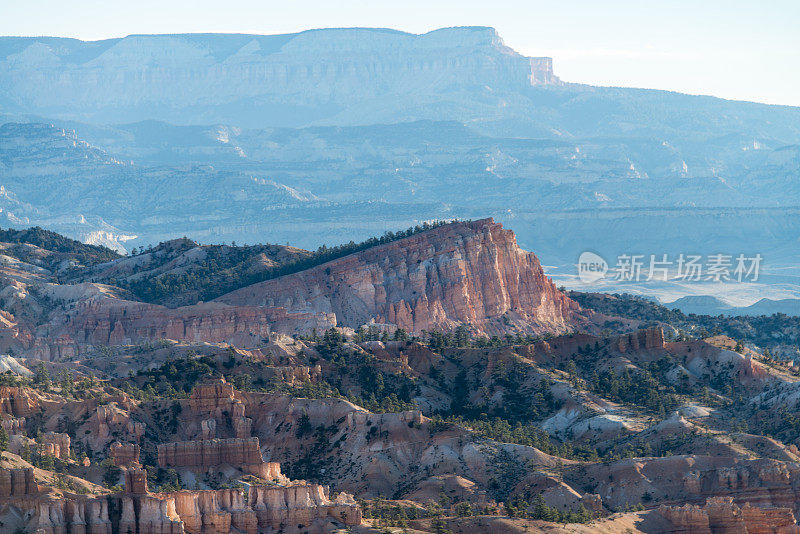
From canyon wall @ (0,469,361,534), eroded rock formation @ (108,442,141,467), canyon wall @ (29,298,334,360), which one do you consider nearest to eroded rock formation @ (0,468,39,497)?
canyon wall @ (0,469,361,534)

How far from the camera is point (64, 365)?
16625 cm

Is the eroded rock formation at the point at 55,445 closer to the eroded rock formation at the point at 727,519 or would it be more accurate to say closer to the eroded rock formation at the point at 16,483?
the eroded rock formation at the point at 16,483

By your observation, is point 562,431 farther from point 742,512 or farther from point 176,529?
point 176,529

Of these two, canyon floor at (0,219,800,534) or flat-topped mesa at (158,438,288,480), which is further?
flat-topped mesa at (158,438,288,480)

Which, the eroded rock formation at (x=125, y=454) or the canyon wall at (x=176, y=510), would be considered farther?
the eroded rock formation at (x=125, y=454)

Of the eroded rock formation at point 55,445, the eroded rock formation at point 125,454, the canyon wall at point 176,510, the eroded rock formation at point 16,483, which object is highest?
the eroded rock formation at point 16,483

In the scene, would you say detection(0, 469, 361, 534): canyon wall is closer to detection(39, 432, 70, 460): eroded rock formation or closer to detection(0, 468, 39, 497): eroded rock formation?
detection(0, 468, 39, 497): eroded rock formation

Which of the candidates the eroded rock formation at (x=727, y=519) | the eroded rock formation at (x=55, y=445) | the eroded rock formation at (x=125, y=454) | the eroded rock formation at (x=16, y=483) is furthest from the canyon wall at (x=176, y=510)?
the eroded rock formation at (x=727, y=519)

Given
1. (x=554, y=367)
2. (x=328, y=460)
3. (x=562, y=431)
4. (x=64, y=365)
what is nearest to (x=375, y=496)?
(x=328, y=460)

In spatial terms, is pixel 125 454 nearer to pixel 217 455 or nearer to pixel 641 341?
pixel 217 455

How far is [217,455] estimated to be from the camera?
118500 millimetres

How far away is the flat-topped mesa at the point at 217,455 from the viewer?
387 feet

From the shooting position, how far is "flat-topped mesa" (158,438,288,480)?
11781 centimetres

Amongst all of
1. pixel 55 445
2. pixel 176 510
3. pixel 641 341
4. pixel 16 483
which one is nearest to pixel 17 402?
pixel 55 445
